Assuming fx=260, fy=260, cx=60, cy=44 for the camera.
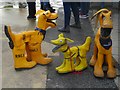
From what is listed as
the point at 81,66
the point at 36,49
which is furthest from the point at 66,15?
the point at 81,66

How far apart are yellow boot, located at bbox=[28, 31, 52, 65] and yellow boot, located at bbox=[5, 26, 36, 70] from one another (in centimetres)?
12

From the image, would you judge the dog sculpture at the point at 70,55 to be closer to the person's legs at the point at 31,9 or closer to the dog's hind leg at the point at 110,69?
the dog's hind leg at the point at 110,69

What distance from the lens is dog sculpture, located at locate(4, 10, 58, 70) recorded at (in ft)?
8.99

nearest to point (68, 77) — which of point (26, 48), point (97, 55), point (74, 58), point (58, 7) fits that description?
→ point (74, 58)

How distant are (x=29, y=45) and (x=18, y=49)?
0.51ft

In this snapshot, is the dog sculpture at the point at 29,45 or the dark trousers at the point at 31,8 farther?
the dark trousers at the point at 31,8

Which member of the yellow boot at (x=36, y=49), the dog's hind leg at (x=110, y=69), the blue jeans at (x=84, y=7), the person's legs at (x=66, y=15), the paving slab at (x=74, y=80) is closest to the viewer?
the paving slab at (x=74, y=80)

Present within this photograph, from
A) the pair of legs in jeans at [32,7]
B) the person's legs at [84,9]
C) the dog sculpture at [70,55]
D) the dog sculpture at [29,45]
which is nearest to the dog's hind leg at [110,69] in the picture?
the dog sculpture at [70,55]

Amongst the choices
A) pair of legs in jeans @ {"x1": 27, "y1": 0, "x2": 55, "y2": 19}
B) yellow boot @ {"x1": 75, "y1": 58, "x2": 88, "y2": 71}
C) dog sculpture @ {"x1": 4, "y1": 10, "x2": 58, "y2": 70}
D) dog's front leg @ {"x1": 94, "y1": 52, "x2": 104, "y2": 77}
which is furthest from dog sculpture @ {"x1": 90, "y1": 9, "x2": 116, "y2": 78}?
pair of legs in jeans @ {"x1": 27, "y1": 0, "x2": 55, "y2": 19}

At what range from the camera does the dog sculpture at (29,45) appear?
8.99 feet

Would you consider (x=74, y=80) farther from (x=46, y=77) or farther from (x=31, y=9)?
(x=31, y=9)

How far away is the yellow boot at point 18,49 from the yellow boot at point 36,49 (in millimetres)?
117

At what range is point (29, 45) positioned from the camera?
2.86 meters

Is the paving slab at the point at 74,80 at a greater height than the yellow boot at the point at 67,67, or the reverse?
the yellow boot at the point at 67,67
